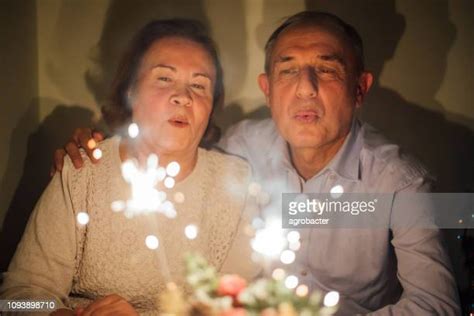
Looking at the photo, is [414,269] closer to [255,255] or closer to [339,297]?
[339,297]

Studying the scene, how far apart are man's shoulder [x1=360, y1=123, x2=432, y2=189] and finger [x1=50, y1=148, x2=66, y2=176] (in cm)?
97

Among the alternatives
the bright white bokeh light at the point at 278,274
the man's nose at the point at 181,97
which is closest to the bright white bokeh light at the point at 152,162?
the man's nose at the point at 181,97

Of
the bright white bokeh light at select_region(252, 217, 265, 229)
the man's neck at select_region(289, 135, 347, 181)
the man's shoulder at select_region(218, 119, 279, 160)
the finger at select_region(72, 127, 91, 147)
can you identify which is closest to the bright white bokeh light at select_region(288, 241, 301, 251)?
the bright white bokeh light at select_region(252, 217, 265, 229)

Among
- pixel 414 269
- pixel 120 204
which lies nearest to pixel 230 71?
pixel 120 204

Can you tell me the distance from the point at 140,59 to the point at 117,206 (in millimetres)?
479

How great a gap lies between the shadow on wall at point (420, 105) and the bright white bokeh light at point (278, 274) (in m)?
0.55

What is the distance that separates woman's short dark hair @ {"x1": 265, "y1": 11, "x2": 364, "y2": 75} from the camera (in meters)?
1.58

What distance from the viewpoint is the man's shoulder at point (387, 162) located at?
1558 millimetres

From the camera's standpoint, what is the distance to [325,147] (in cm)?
161

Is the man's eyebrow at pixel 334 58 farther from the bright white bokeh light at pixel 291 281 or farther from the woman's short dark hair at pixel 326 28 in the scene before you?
the bright white bokeh light at pixel 291 281

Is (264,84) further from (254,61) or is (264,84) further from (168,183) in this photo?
(168,183)

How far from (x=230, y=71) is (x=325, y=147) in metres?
0.40

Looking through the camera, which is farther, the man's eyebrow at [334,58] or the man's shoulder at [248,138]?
the man's shoulder at [248,138]

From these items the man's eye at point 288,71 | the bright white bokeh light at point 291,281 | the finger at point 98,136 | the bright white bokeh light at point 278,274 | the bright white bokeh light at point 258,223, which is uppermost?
the man's eye at point 288,71
